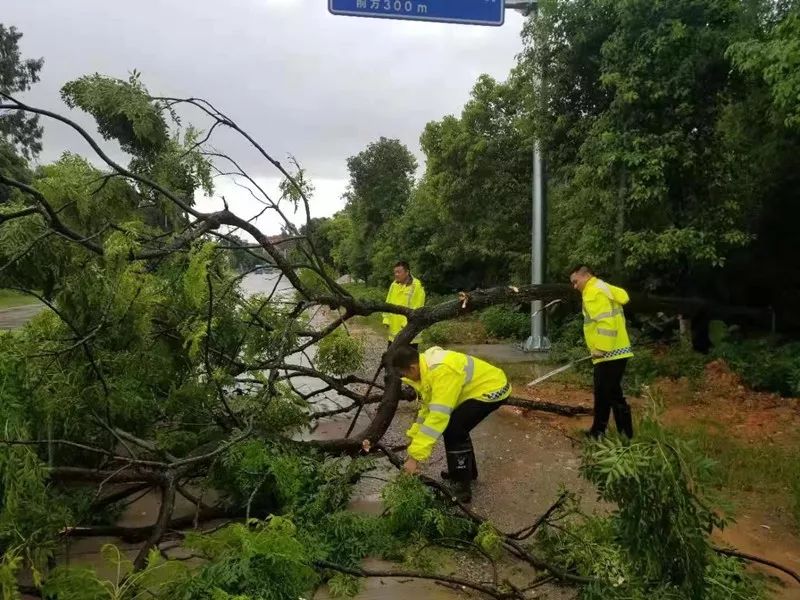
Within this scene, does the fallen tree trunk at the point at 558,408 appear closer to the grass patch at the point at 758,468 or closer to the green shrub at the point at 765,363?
the grass patch at the point at 758,468

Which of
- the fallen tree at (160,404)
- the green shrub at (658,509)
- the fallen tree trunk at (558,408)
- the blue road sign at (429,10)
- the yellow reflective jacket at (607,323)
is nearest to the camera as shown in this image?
the green shrub at (658,509)

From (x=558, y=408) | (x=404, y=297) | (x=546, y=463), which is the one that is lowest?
(x=546, y=463)

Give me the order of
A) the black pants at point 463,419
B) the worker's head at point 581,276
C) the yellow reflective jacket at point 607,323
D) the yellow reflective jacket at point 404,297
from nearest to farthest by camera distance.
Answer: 1. the black pants at point 463,419
2. the yellow reflective jacket at point 607,323
3. the worker's head at point 581,276
4. the yellow reflective jacket at point 404,297

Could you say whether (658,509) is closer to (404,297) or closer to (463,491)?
(463,491)

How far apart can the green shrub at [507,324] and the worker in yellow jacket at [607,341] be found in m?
6.75

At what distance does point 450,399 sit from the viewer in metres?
3.48

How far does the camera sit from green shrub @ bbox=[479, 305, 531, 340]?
1188 centimetres

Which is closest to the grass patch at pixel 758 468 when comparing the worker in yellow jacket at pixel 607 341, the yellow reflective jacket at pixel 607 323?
the worker in yellow jacket at pixel 607 341

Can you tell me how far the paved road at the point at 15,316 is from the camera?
14945 mm

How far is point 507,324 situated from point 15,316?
1416cm

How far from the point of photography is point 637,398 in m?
6.54

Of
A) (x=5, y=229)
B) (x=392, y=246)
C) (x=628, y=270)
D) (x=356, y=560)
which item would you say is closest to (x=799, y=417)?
(x=628, y=270)

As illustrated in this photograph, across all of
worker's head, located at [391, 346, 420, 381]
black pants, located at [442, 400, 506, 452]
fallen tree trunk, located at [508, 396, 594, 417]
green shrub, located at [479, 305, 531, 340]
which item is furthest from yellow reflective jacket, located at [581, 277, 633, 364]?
green shrub, located at [479, 305, 531, 340]

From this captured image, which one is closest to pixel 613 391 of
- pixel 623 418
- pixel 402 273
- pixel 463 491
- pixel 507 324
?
pixel 623 418
